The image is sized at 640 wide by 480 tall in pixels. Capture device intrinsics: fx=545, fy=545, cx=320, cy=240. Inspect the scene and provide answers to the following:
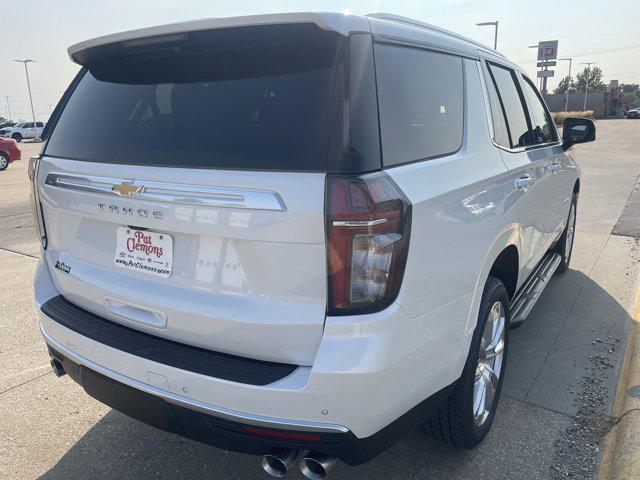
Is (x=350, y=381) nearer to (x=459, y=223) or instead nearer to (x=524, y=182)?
(x=459, y=223)

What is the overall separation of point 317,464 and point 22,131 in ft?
189

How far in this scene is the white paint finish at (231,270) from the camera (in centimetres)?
178

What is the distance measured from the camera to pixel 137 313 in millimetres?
2172

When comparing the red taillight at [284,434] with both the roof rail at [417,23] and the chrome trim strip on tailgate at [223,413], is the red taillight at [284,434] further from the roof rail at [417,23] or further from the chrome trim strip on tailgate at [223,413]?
the roof rail at [417,23]

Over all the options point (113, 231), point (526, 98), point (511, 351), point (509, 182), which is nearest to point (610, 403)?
point (511, 351)

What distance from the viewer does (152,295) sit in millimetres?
2092

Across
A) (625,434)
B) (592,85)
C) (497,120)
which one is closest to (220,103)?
(497,120)

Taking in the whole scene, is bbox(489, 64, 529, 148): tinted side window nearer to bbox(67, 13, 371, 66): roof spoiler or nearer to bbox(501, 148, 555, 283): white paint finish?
bbox(501, 148, 555, 283): white paint finish

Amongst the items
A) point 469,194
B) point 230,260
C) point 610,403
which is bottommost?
point 610,403

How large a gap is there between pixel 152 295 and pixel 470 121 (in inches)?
65.5

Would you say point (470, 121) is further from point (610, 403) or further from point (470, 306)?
point (610, 403)

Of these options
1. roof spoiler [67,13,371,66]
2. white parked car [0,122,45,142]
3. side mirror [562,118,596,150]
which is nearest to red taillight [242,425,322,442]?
roof spoiler [67,13,371,66]

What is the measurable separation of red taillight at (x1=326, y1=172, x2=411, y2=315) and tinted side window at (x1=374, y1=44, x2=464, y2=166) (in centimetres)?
17

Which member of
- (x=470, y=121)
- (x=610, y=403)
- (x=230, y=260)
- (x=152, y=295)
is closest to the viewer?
(x=230, y=260)
